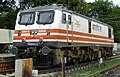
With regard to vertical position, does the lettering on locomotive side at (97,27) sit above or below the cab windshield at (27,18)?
below

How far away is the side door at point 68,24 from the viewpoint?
15.4 m

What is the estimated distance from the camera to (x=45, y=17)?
15055 millimetres

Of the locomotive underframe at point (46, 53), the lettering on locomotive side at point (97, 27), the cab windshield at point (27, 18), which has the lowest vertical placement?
the locomotive underframe at point (46, 53)

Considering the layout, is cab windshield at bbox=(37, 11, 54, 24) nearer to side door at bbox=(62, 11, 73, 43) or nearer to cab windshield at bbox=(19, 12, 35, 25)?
cab windshield at bbox=(19, 12, 35, 25)

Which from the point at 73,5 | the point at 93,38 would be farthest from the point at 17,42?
the point at 73,5

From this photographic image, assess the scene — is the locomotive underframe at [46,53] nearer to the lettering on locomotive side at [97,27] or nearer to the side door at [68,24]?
the side door at [68,24]

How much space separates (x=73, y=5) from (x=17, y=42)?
21.2m

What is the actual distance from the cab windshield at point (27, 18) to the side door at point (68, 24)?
5.44ft

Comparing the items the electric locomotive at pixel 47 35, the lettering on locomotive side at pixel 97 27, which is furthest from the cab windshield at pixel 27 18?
the lettering on locomotive side at pixel 97 27

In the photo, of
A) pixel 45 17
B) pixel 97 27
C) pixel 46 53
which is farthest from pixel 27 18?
pixel 97 27

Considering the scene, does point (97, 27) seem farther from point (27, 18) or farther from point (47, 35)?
point (47, 35)

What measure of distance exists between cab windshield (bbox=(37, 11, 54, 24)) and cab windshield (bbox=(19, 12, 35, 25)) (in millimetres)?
430

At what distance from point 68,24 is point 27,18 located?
7.36ft

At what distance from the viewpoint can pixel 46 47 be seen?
560 inches
